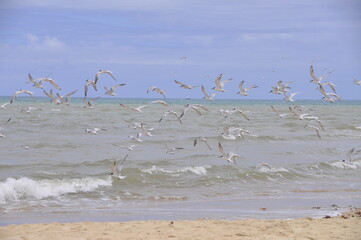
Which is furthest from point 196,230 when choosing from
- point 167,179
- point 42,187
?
point 167,179

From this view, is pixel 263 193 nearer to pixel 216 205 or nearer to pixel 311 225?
pixel 216 205

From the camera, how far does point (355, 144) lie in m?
29.2

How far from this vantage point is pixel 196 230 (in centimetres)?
986

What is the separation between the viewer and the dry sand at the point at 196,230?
30.9 feet

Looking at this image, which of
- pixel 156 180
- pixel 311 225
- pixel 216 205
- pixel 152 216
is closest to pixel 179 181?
pixel 156 180

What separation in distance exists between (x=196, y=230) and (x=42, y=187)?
6.16 metres

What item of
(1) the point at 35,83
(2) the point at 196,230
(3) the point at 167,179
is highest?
(1) the point at 35,83

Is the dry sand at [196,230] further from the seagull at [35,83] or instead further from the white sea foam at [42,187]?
the seagull at [35,83]

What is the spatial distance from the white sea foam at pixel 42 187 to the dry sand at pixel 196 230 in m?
3.94

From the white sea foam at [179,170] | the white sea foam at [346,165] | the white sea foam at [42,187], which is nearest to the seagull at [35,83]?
the white sea foam at [42,187]

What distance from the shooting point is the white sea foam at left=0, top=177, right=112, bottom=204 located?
14070 millimetres

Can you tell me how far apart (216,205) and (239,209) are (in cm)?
72

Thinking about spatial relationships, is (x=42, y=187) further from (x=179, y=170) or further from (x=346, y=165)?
(x=346, y=165)

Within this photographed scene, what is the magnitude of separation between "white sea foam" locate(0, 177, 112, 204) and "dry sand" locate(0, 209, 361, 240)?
3.94m
